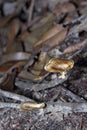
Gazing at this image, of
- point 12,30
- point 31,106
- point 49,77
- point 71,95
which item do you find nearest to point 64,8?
point 12,30

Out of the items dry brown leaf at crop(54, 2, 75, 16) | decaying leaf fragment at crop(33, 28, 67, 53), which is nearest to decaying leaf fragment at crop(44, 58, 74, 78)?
decaying leaf fragment at crop(33, 28, 67, 53)

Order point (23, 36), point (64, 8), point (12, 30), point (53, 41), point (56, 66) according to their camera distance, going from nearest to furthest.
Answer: point (56, 66)
point (53, 41)
point (64, 8)
point (23, 36)
point (12, 30)

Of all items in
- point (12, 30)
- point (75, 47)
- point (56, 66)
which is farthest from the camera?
point (12, 30)

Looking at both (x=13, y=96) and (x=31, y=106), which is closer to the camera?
(x=31, y=106)

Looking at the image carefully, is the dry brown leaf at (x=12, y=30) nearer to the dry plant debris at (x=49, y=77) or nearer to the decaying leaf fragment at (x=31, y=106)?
the dry plant debris at (x=49, y=77)

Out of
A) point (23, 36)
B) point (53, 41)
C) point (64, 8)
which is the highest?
point (64, 8)

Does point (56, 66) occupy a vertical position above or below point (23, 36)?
above

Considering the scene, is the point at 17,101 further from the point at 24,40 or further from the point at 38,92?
the point at 24,40

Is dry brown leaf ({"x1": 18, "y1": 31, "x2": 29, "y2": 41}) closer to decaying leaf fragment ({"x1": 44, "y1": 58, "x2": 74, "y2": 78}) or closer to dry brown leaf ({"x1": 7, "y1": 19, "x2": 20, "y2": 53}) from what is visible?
dry brown leaf ({"x1": 7, "y1": 19, "x2": 20, "y2": 53})

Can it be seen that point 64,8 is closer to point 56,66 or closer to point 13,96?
point 56,66
